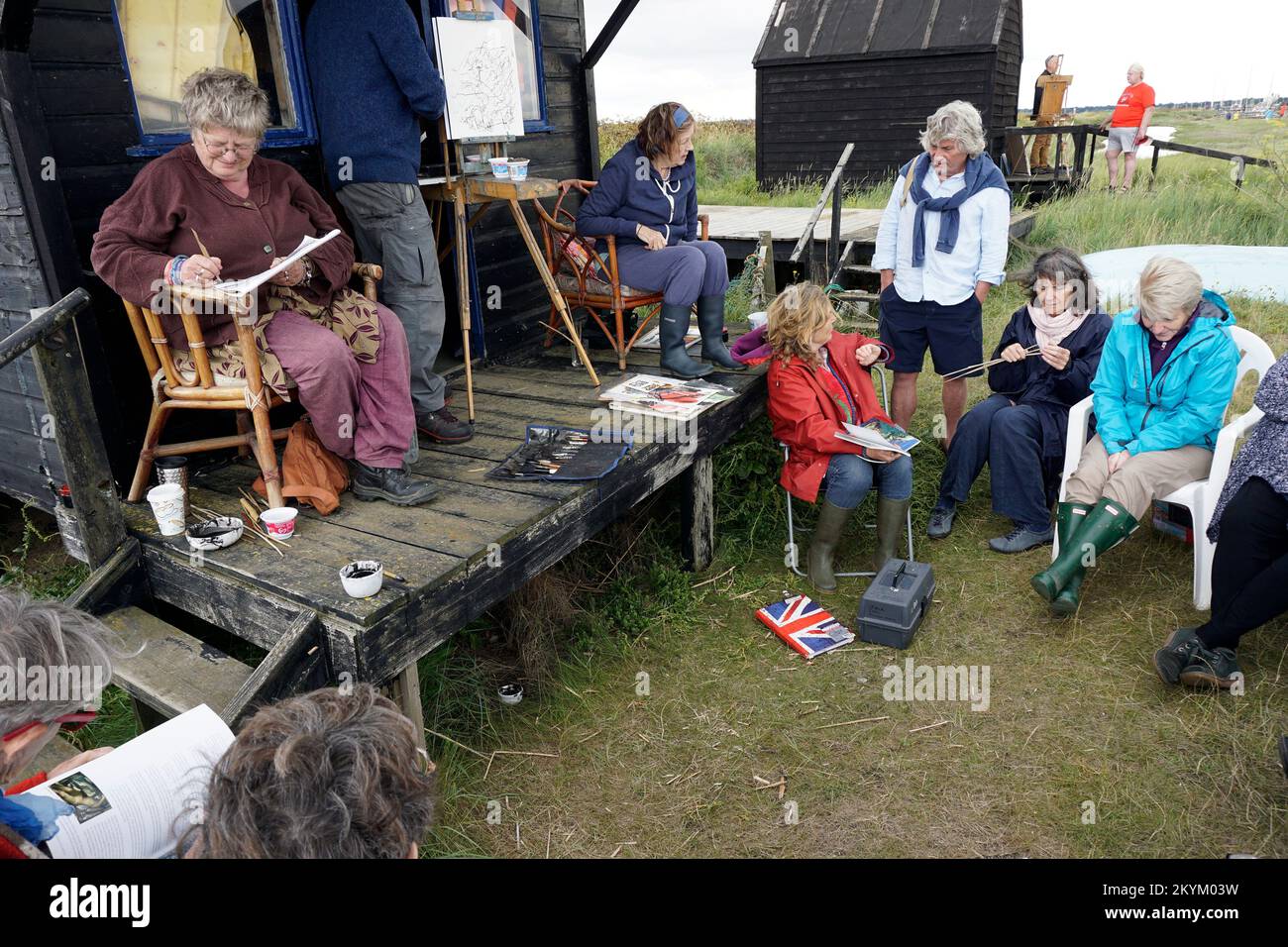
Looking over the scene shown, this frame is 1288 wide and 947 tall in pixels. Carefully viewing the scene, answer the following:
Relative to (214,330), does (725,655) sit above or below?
below

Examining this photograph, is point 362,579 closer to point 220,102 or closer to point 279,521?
point 279,521

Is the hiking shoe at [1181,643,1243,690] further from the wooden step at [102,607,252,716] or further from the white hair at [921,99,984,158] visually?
the wooden step at [102,607,252,716]

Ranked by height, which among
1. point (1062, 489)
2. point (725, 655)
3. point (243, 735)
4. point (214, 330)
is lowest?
point (725, 655)

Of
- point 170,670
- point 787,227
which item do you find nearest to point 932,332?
point 170,670

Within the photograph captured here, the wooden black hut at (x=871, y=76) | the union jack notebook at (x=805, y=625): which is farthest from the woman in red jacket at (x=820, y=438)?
the wooden black hut at (x=871, y=76)

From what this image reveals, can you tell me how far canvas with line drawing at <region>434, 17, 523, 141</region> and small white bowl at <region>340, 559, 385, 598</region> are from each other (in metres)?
2.48

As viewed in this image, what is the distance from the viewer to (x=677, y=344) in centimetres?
462

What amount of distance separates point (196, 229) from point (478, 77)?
6.45ft

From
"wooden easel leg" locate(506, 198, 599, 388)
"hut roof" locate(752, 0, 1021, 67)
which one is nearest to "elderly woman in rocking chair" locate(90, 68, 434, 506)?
"wooden easel leg" locate(506, 198, 599, 388)

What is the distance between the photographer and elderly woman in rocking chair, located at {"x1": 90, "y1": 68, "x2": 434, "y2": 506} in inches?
109
